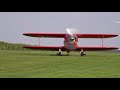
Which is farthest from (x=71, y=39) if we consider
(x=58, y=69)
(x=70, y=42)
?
(x=58, y=69)

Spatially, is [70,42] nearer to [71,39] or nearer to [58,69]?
[71,39]

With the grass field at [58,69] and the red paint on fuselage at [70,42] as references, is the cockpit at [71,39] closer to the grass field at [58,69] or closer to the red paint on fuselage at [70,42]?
the red paint on fuselage at [70,42]

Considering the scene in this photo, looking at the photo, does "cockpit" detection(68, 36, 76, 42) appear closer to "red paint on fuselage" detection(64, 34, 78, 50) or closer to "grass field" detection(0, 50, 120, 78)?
"red paint on fuselage" detection(64, 34, 78, 50)

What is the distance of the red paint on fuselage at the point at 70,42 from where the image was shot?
76.4 feet

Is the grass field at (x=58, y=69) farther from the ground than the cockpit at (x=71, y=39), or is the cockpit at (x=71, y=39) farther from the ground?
the cockpit at (x=71, y=39)

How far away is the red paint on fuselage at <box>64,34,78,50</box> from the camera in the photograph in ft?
76.4

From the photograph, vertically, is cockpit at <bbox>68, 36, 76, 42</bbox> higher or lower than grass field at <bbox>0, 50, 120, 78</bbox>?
higher

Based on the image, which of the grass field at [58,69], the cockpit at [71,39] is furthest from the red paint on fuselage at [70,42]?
the grass field at [58,69]

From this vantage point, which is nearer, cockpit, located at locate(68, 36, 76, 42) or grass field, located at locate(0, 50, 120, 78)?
grass field, located at locate(0, 50, 120, 78)

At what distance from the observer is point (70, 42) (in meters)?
23.2

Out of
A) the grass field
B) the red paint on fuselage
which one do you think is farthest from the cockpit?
the grass field
